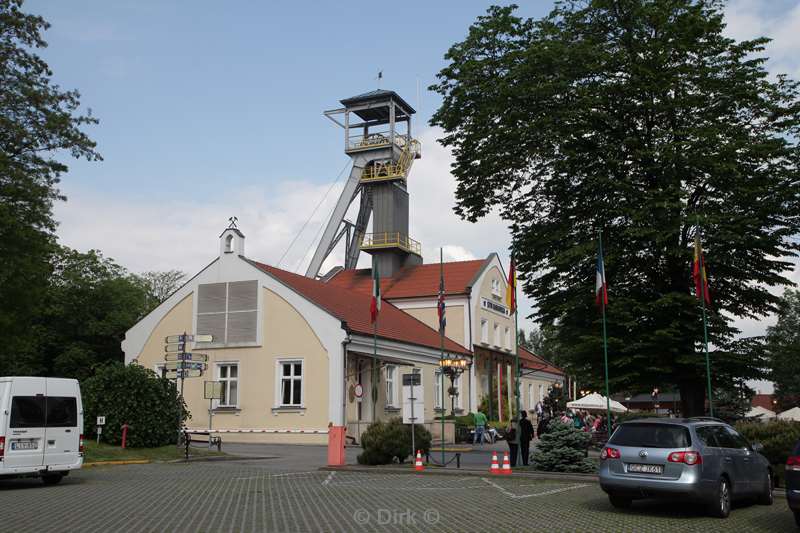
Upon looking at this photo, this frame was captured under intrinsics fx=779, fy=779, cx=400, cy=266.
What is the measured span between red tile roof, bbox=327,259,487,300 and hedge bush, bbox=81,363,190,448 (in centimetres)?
1996

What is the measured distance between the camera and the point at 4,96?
27.2 meters

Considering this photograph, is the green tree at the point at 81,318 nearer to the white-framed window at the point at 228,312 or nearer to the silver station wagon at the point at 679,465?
the white-framed window at the point at 228,312

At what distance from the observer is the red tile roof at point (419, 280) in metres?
47.2

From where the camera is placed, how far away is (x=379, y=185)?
2046 inches

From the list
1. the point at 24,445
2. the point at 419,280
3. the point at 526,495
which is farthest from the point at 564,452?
the point at 419,280

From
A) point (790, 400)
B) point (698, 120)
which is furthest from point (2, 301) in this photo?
point (790, 400)

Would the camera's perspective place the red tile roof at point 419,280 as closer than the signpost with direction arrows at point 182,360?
No

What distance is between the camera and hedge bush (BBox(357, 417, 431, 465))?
22.0 m

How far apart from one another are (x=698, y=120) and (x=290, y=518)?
17.3 meters

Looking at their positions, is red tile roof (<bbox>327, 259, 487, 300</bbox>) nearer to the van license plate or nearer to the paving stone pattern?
the paving stone pattern

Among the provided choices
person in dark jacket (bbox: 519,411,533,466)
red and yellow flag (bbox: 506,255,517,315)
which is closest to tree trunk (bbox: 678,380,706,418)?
person in dark jacket (bbox: 519,411,533,466)

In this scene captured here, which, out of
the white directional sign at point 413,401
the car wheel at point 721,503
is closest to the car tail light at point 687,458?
the car wheel at point 721,503

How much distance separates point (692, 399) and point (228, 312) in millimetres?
20765

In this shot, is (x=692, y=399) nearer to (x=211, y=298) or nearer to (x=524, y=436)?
(x=524, y=436)
